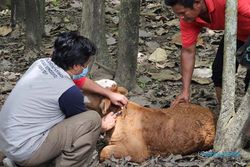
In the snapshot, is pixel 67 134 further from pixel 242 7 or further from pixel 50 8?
pixel 50 8

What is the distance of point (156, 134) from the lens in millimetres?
5258

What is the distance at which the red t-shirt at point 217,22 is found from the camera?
5027 mm

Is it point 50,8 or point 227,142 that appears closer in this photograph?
point 227,142

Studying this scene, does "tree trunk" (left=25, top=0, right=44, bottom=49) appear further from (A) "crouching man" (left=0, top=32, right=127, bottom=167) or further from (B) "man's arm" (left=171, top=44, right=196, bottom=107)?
(A) "crouching man" (left=0, top=32, right=127, bottom=167)

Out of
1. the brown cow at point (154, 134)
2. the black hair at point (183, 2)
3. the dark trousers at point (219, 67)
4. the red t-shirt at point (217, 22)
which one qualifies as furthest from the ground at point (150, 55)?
the black hair at point (183, 2)

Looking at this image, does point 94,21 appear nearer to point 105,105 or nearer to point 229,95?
point 105,105

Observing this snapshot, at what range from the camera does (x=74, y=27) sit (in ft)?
33.9

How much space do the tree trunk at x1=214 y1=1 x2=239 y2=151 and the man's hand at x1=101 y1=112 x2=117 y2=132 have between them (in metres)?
1.17

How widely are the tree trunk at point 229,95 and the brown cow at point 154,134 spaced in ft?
1.04

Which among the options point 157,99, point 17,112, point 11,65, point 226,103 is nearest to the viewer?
point 17,112

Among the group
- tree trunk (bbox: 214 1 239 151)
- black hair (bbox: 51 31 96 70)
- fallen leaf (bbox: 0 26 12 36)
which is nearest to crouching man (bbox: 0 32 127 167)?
black hair (bbox: 51 31 96 70)

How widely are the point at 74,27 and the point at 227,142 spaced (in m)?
6.17

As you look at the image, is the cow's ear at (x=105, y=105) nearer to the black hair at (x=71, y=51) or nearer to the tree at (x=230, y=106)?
the black hair at (x=71, y=51)

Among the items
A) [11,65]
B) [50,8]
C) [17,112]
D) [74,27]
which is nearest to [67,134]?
[17,112]
